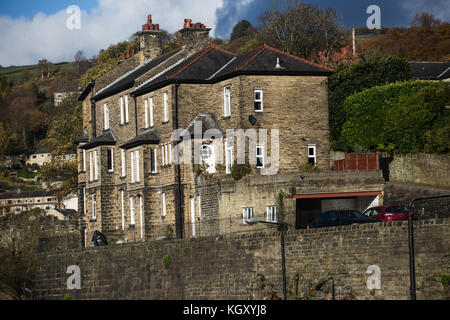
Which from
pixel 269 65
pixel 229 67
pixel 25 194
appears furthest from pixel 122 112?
pixel 25 194

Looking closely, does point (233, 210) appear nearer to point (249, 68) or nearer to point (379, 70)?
point (249, 68)

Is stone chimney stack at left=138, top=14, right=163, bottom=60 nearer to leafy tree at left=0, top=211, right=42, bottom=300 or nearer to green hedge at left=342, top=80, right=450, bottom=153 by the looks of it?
leafy tree at left=0, top=211, right=42, bottom=300

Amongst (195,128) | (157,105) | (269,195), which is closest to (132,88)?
(157,105)

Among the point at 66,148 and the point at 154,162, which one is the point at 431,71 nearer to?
the point at 154,162

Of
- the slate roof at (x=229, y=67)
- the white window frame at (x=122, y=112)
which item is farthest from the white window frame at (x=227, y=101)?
the white window frame at (x=122, y=112)

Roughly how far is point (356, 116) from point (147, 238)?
14824mm

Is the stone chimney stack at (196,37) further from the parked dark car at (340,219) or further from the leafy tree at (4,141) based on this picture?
the leafy tree at (4,141)

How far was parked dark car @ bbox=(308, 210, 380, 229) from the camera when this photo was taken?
1737 inches

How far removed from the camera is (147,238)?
58.8 metres

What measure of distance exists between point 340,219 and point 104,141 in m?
29.3

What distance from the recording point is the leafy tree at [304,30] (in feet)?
303

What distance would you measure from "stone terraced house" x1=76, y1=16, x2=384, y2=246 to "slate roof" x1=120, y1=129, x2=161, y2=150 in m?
0.07

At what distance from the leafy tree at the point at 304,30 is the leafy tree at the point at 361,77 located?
846 inches

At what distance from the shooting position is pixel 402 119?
60.3 meters
